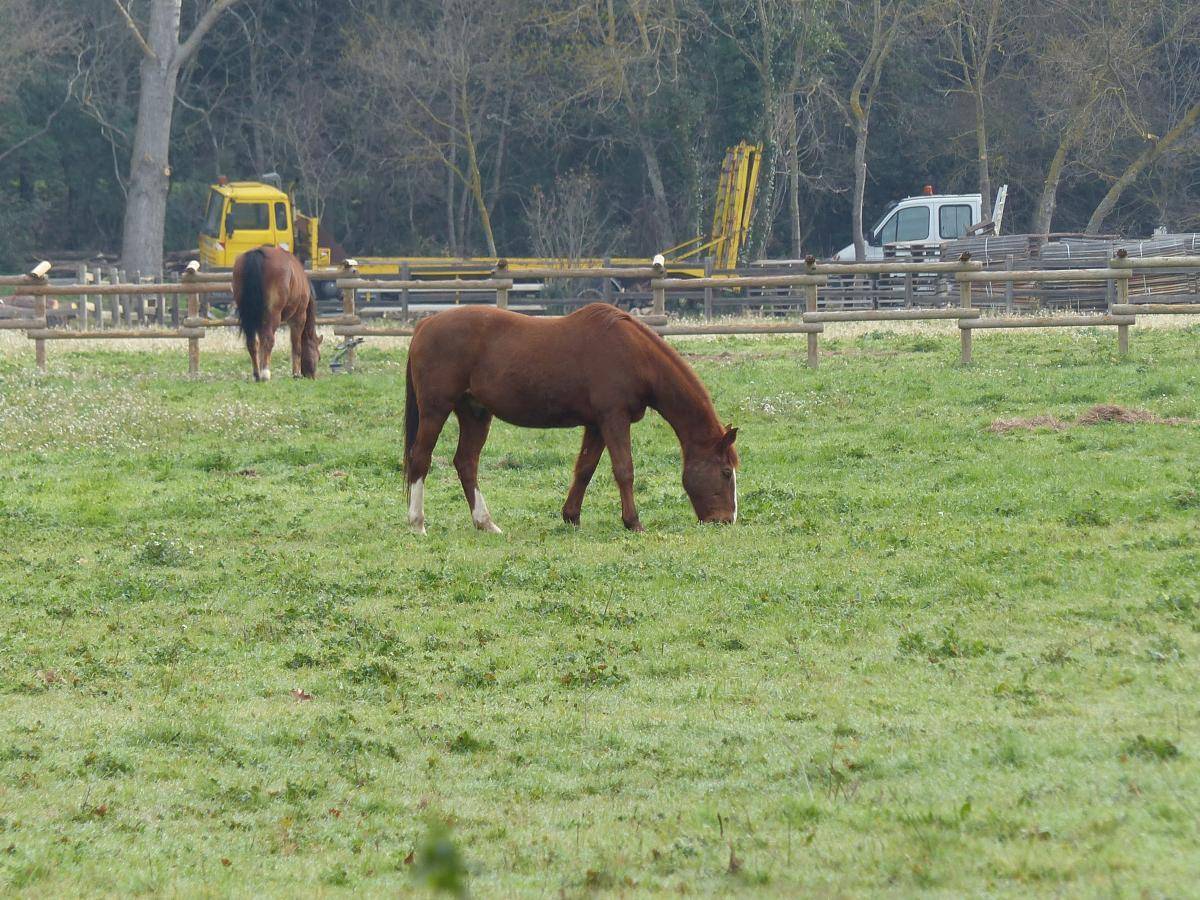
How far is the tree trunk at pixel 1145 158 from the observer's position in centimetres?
3681

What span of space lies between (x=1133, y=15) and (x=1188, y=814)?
114 ft

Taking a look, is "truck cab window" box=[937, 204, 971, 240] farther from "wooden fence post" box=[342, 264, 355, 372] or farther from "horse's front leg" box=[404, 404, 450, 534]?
"horse's front leg" box=[404, 404, 450, 534]

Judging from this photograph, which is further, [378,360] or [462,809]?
[378,360]

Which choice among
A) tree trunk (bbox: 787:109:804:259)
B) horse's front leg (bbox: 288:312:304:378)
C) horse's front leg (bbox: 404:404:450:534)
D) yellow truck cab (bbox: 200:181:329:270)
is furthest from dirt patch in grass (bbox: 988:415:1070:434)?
tree trunk (bbox: 787:109:804:259)

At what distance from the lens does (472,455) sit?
10.6 metres

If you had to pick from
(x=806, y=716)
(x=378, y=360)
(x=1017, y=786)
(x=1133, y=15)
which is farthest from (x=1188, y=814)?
(x=1133, y=15)

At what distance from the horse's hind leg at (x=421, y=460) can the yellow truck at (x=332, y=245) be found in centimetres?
2284

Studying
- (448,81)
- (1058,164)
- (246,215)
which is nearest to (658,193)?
(448,81)

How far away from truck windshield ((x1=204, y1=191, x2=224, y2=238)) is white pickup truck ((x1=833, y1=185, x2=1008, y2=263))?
555 inches

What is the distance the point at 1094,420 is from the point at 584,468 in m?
5.30

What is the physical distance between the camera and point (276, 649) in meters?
7.44

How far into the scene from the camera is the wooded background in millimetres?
36781

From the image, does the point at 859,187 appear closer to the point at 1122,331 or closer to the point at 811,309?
the point at 811,309

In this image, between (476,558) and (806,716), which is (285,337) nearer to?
(476,558)
